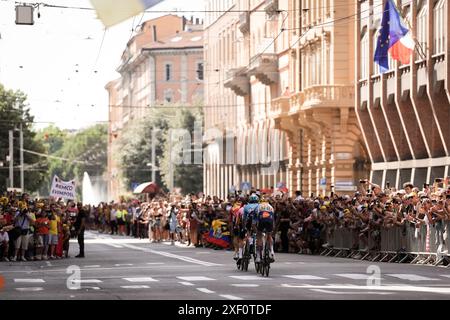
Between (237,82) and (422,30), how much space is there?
40.0m

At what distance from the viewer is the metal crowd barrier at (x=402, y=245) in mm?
35719

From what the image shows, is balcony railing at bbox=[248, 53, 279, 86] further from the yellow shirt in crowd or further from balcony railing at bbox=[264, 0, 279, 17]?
the yellow shirt in crowd

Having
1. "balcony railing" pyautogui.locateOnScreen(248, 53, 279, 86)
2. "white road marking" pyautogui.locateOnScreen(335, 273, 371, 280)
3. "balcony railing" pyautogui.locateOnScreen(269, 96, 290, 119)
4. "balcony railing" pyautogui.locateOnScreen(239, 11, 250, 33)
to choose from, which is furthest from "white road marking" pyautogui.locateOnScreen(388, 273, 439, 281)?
"balcony railing" pyautogui.locateOnScreen(239, 11, 250, 33)

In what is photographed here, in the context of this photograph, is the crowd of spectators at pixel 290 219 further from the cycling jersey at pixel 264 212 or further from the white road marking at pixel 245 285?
the white road marking at pixel 245 285

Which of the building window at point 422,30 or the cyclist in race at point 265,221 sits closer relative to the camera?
the cyclist in race at point 265,221

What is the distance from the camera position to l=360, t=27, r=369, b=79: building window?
66.4 m

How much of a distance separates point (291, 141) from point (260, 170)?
1132cm

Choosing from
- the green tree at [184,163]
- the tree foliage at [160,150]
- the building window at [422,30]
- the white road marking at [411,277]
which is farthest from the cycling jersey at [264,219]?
the green tree at [184,163]

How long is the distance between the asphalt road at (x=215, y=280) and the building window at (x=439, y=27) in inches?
561
